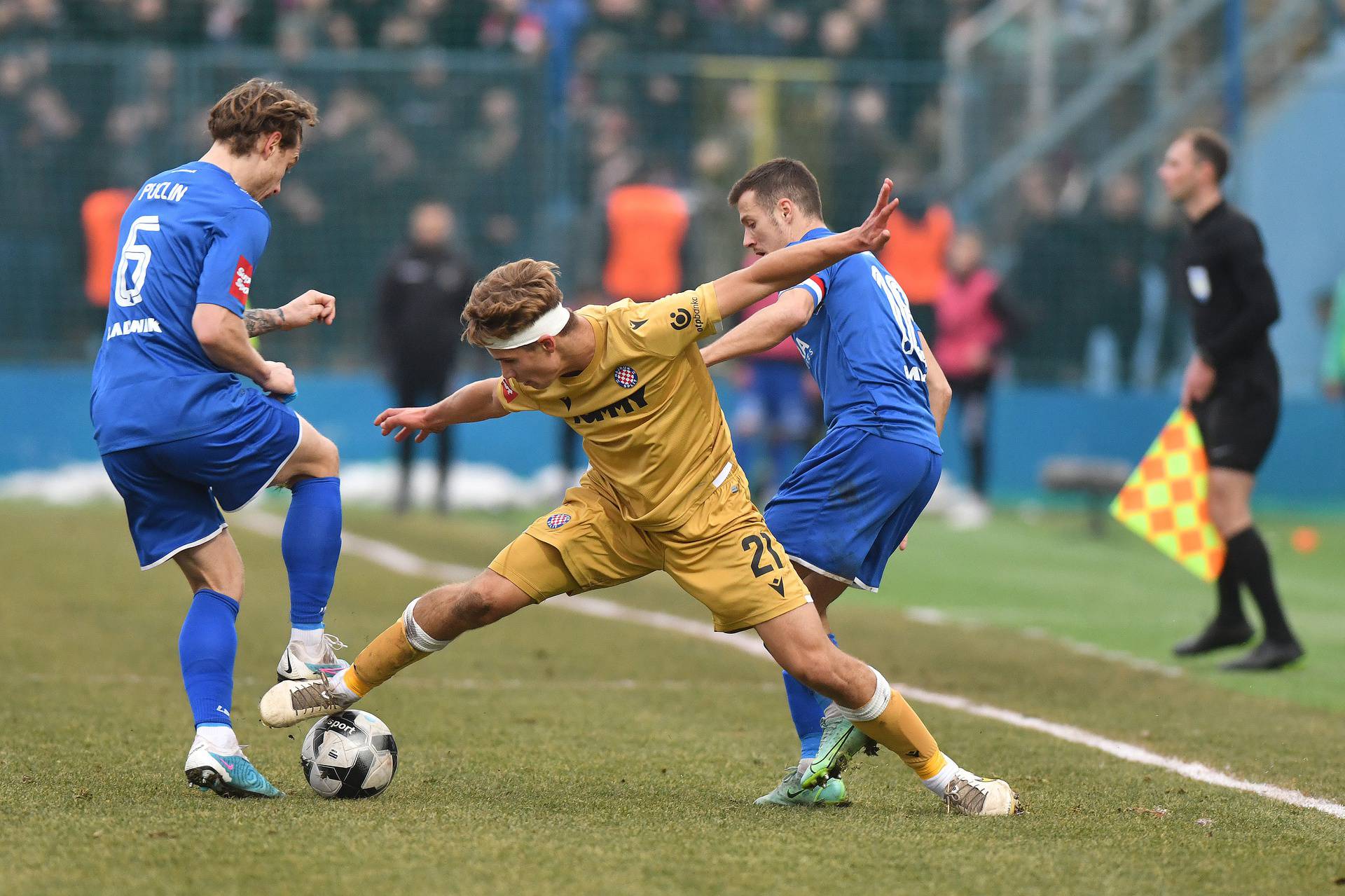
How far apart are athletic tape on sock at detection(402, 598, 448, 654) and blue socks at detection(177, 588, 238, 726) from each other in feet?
1.70

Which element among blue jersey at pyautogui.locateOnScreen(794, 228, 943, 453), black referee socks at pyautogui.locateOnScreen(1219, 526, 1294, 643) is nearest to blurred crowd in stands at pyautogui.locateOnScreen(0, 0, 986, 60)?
black referee socks at pyautogui.locateOnScreen(1219, 526, 1294, 643)

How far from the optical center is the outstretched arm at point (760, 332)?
16.8ft

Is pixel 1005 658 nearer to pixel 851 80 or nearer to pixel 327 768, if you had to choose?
pixel 327 768

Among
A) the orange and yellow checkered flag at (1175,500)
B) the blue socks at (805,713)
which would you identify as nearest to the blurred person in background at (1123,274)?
the orange and yellow checkered flag at (1175,500)

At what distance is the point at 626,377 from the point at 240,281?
45.2 inches

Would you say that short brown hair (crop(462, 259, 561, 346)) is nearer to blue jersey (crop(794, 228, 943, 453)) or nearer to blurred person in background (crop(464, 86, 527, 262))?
blue jersey (crop(794, 228, 943, 453))

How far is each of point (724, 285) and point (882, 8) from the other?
574 inches

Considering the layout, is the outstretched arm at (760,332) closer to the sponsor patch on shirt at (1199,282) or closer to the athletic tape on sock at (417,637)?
the athletic tape on sock at (417,637)

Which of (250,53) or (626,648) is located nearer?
(626,648)

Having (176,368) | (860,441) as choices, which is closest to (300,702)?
(176,368)

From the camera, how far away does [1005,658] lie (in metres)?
8.86

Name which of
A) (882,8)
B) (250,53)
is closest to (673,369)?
(250,53)

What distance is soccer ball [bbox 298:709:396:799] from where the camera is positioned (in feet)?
17.0

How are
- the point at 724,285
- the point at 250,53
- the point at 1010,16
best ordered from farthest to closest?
the point at 1010,16, the point at 250,53, the point at 724,285
